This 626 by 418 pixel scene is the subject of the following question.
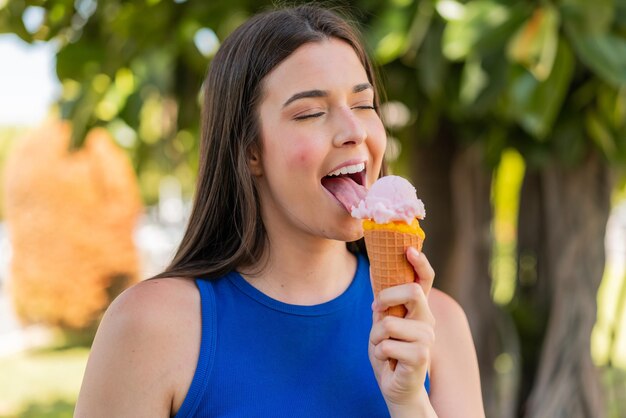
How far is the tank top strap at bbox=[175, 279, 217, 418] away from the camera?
1.64m

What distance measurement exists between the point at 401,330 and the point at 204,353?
0.38 metres

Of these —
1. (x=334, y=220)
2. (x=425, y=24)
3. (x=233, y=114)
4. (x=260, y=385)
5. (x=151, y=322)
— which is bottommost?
(x=260, y=385)

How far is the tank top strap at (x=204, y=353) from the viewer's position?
164 cm

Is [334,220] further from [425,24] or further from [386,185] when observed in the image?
[425,24]

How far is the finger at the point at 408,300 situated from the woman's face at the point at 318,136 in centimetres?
20

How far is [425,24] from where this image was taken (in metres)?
3.06

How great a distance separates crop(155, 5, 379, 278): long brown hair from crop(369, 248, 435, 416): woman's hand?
377 mm

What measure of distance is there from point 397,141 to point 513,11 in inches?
74.9

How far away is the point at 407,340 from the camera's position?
1581 mm

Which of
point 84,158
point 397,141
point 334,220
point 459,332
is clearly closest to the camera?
point 334,220

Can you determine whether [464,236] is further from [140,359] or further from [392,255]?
[140,359]

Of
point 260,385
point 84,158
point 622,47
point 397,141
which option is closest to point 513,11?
point 622,47

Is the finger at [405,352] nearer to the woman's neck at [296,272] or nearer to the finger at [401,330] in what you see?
the finger at [401,330]

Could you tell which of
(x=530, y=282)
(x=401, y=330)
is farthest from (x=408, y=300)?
(x=530, y=282)
